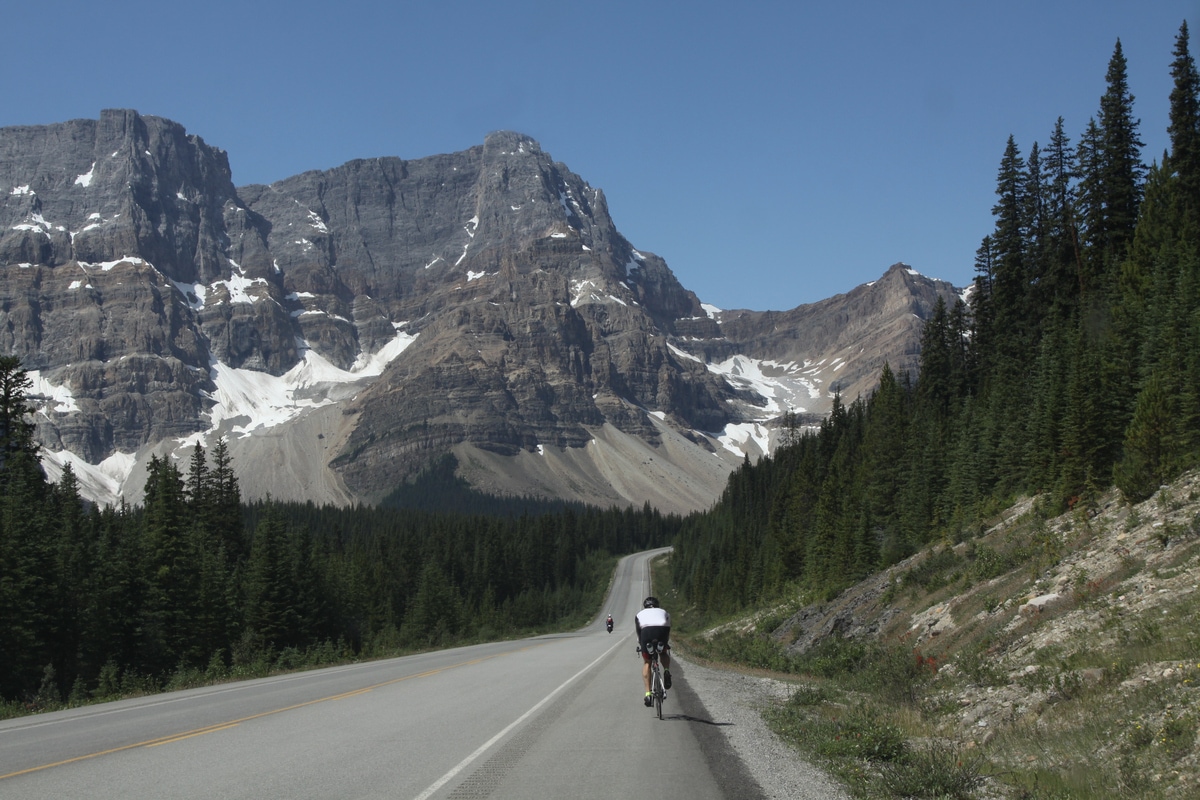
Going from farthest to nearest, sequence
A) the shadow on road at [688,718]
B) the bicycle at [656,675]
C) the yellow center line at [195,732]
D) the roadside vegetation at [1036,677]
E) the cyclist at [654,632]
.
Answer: the cyclist at [654,632] → the bicycle at [656,675] → the shadow on road at [688,718] → the yellow center line at [195,732] → the roadside vegetation at [1036,677]

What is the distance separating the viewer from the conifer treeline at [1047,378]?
101ft

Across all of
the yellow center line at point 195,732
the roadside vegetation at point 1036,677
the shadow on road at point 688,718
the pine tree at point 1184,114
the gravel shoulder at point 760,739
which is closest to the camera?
the roadside vegetation at point 1036,677

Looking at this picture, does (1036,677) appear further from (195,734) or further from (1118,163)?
(1118,163)

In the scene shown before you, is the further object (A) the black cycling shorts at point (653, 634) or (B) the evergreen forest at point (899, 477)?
(B) the evergreen forest at point (899, 477)

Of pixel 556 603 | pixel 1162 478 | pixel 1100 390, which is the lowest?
pixel 556 603

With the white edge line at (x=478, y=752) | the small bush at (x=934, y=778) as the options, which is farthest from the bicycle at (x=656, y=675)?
the small bush at (x=934, y=778)

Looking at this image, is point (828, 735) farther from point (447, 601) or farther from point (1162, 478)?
point (447, 601)

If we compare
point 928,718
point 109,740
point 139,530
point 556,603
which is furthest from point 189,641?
point 556,603

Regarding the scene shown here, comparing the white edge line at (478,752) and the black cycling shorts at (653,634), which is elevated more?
the black cycling shorts at (653,634)

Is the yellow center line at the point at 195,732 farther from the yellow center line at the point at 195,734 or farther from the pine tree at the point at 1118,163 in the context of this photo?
the pine tree at the point at 1118,163

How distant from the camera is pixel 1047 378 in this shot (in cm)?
4134

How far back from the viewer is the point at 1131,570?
59.5 ft

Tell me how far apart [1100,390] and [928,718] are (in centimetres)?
2264

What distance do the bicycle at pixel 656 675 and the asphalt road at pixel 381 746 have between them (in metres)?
0.35
